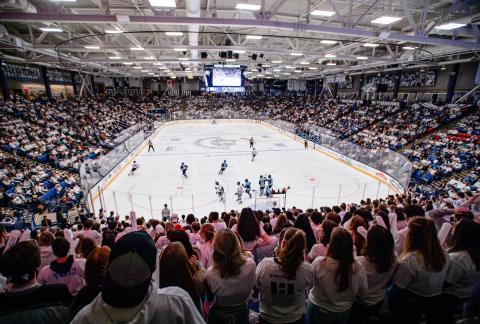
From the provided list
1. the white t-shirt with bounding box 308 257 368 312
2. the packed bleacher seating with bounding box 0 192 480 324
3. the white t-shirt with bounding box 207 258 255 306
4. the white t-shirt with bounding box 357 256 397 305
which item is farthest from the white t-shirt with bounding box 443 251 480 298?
the white t-shirt with bounding box 207 258 255 306

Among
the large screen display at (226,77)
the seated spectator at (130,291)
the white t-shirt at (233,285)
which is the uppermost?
the large screen display at (226,77)

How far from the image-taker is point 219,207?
1226cm

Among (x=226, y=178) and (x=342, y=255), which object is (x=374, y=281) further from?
(x=226, y=178)

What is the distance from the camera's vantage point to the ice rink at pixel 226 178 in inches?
496

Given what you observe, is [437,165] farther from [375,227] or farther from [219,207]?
[375,227]

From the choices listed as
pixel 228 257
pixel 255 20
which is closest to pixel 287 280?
pixel 228 257

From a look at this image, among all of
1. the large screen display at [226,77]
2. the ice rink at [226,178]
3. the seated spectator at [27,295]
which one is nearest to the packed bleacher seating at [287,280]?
the seated spectator at [27,295]

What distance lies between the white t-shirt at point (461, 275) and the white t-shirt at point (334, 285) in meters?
1.01

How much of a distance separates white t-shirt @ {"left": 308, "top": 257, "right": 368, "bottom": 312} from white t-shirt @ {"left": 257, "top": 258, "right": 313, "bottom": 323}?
0.10 metres

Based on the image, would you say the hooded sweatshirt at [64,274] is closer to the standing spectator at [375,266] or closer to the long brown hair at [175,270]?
the long brown hair at [175,270]

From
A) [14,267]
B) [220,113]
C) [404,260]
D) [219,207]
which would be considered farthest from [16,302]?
[220,113]

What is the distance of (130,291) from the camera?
1094mm

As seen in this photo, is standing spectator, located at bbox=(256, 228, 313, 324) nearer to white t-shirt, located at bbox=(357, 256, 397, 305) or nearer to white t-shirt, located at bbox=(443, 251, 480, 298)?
white t-shirt, located at bbox=(357, 256, 397, 305)

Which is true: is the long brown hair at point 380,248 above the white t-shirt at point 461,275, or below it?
above
